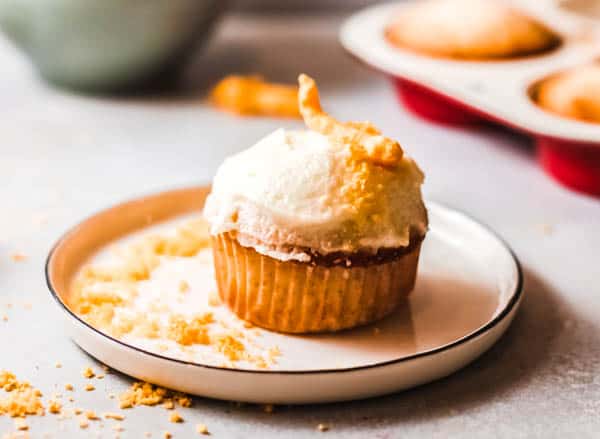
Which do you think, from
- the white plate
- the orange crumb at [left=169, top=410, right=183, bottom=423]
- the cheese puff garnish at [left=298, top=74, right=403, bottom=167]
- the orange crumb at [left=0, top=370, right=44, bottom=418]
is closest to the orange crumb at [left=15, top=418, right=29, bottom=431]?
the orange crumb at [left=0, top=370, right=44, bottom=418]

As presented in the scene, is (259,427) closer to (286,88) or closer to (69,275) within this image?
(69,275)

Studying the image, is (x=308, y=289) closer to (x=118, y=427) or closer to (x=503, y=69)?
(x=118, y=427)

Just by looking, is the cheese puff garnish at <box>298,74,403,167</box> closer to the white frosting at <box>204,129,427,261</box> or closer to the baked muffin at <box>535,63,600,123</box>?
the white frosting at <box>204,129,427,261</box>

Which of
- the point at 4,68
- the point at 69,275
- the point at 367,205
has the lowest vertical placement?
the point at 4,68

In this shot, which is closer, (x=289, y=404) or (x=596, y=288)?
(x=289, y=404)

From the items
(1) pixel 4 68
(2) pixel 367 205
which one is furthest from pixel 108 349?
(1) pixel 4 68

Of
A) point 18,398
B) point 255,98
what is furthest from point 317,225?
point 255,98

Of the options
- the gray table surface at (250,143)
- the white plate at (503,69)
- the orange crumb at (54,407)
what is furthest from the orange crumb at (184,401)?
the white plate at (503,69)
